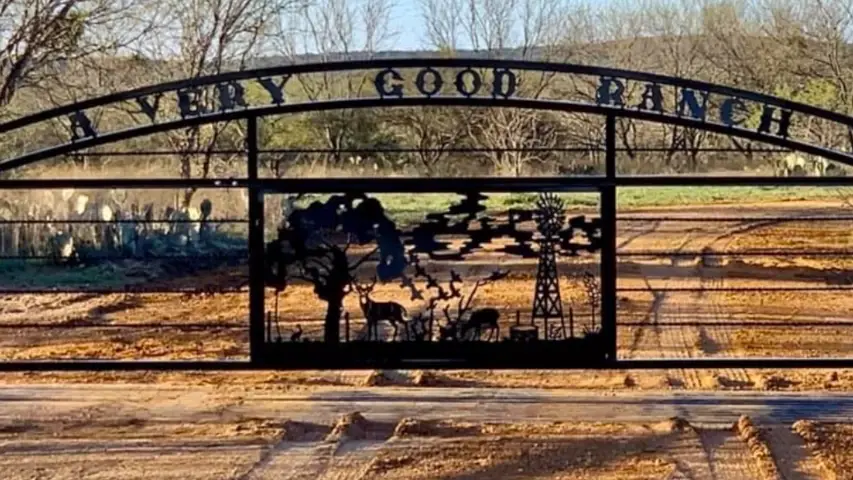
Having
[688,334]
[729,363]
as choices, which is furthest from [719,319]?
[729,363]

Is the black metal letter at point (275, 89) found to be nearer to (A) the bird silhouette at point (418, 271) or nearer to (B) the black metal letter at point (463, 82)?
(B) the black metal letter at point (463, 82)

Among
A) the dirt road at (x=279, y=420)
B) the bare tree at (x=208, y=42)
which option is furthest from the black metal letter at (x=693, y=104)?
the bare tree at (x=208, y=42)

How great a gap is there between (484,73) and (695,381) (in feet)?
9.99

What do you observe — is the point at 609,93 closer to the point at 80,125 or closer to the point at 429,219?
the point at 429,219

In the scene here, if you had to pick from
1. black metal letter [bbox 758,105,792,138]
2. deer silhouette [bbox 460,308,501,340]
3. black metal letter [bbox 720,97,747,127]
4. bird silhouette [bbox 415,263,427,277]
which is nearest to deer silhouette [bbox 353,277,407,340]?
bird silhouette [bbox 415,263,427,277]

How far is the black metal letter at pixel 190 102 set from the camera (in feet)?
24.1

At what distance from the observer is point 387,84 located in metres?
7.25

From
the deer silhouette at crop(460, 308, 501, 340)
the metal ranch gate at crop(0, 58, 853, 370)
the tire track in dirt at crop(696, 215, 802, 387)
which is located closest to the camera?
the metal ranch gate at crop(0, 58, 853, 370)

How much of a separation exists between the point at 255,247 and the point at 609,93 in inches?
87.4

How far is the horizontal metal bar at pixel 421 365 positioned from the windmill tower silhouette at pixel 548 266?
30cm

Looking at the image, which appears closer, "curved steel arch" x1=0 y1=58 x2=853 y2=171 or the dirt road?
the dirt road

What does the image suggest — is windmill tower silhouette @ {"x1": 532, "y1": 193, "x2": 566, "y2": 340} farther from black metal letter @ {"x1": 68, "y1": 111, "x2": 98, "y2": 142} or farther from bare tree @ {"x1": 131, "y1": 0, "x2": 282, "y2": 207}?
bare tree @ {"x1": 131, "y1": 0, "x2": 282, "y2": 207}

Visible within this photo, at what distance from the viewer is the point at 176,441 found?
22.3ft

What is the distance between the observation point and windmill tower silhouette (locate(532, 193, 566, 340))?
7.44 m
